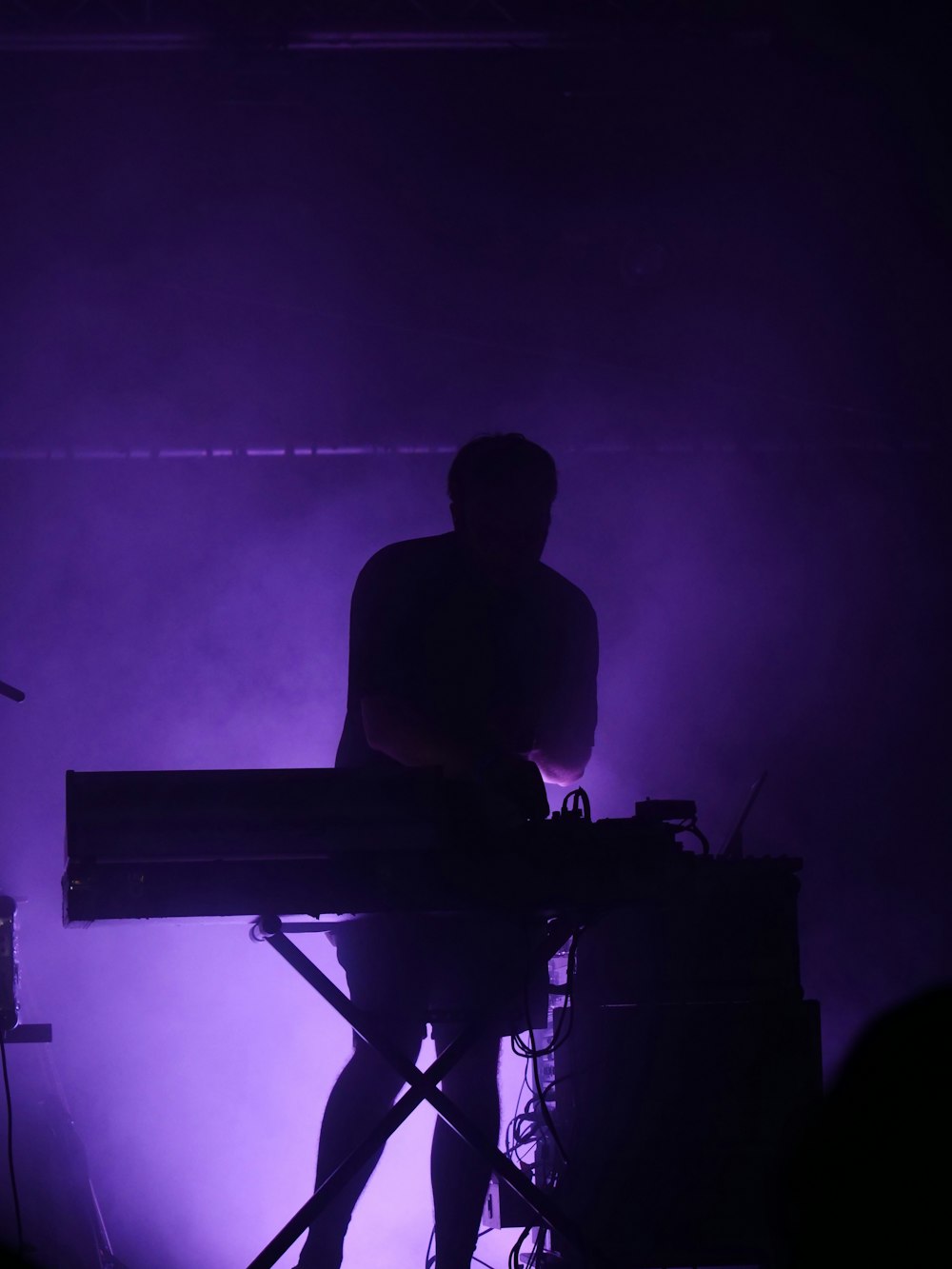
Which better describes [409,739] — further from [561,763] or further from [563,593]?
[563,593]

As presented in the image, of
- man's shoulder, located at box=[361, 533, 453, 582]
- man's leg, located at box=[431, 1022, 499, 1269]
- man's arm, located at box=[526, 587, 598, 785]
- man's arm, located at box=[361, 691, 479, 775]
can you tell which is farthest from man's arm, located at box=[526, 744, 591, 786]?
man's leg, located at box=[431, 1022, 499, 1269]

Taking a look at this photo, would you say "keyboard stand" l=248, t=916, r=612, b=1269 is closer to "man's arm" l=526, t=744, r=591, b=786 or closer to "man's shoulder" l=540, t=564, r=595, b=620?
"man's arm" l=526, t=744, r=591, b=786

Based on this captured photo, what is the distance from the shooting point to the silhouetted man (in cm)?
216

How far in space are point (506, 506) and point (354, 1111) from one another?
48.4 inches

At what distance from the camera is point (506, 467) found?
2598 mm

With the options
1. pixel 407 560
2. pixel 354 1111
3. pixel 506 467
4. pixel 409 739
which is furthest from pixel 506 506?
pixel 354 1111

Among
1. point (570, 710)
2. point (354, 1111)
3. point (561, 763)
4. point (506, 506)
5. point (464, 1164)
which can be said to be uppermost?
Result: point (506, 506)

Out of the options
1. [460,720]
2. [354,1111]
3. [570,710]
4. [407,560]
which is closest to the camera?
[354,1111]

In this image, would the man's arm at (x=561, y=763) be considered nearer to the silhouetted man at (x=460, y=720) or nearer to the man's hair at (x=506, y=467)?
the silhouetted man at (x=460, y=720)

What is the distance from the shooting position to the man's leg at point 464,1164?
2227mm

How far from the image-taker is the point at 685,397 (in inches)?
197

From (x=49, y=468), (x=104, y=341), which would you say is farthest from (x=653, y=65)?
(x=49, y=468)

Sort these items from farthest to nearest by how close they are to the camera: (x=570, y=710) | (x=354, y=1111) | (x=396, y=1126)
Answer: (x=570, y=710) → (x=354, y=1111) → (x=396, y=1126)

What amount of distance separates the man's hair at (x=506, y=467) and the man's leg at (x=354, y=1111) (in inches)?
44.2
